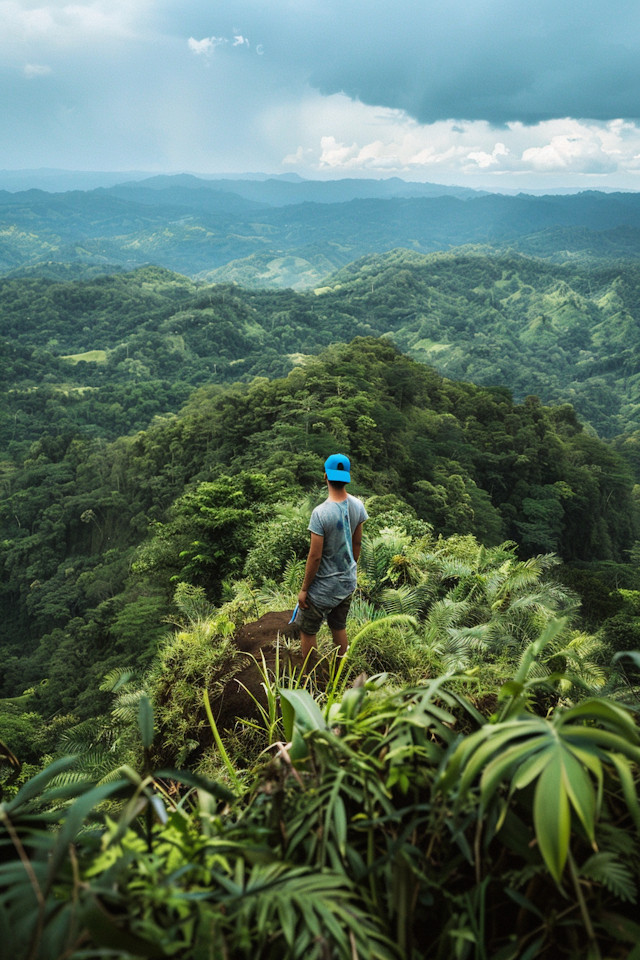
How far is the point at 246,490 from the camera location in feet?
38.9

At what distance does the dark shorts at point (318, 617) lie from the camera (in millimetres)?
3551

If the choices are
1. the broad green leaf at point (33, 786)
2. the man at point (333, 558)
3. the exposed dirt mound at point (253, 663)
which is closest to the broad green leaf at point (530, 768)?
Answer: the broad green leaf at point (33, 786)

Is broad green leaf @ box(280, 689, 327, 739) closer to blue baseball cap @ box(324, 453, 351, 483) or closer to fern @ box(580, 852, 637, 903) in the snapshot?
fern @ box(580, 852, 637, 903)

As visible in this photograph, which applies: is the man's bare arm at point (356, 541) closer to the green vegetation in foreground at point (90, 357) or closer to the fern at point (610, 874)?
the fern at point (610, 874)

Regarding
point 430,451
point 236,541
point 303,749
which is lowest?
point 430,451

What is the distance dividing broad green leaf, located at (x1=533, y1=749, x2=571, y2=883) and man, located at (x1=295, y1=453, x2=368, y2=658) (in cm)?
246

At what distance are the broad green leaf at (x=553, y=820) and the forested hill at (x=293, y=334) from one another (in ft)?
230

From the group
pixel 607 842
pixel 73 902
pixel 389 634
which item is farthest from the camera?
pixel 389 634

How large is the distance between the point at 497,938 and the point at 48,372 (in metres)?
103

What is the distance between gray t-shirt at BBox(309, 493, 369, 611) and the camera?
338cm

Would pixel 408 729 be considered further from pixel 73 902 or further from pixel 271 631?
pixel 271 631

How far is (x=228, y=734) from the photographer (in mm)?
3170

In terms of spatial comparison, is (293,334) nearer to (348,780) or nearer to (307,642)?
(307,642)

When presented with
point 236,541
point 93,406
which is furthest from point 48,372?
point 236,541
